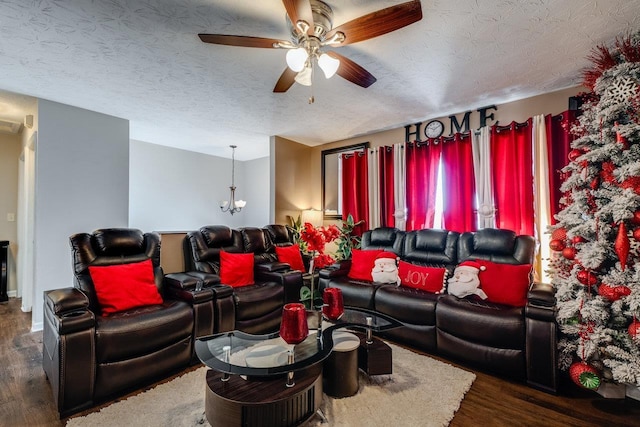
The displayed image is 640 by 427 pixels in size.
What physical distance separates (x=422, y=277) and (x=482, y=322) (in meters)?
0.73

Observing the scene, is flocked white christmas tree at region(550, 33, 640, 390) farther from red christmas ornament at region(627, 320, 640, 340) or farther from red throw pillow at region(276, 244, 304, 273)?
red throw pillow at region(276, 244, 304, 273)

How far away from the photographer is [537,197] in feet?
10.1

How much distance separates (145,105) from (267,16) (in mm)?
2391

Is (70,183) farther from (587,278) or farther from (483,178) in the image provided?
(587,278)

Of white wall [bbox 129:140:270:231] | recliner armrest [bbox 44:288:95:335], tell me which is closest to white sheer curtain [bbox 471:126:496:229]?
recliner armrest [bbox 44:288:95:335]

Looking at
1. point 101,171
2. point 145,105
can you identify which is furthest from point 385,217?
point 101,171

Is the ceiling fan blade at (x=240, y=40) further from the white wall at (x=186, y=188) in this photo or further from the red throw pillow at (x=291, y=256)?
the white wall at (x=186, y=188)

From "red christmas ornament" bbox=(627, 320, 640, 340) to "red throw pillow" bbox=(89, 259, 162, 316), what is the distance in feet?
11.4

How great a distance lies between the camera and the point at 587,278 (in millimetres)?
2078

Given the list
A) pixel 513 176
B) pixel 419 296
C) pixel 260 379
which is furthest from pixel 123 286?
pixel 513 176

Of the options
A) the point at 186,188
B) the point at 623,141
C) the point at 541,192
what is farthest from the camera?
the point at 186,188

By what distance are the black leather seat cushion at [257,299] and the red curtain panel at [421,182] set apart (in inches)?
83.0

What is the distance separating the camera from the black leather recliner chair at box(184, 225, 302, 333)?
2834mm

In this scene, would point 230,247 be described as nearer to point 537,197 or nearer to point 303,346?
point 303,346
